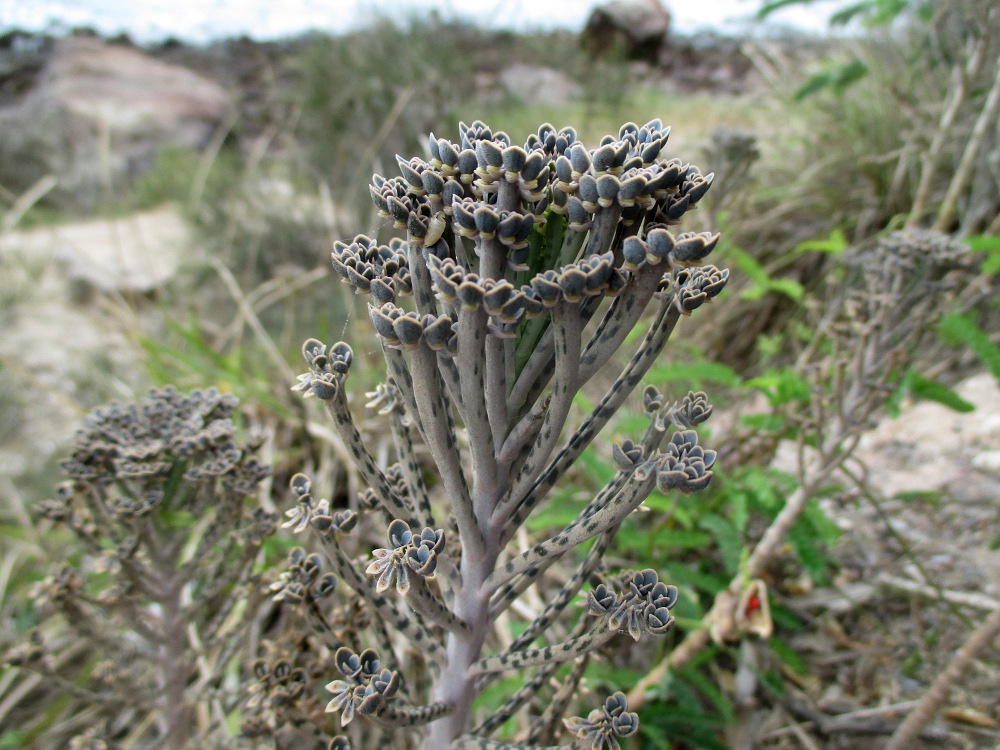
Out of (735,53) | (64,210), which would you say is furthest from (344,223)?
(735,53)

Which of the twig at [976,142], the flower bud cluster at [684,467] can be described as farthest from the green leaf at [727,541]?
the twig at [976,142]

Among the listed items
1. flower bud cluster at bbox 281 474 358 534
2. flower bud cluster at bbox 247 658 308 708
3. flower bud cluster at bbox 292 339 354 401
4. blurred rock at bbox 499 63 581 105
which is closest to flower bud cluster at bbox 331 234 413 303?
flower bud cluster at bbox 292 339 354 401

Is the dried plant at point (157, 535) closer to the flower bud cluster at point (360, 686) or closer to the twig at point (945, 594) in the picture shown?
the flower bud cluster at point (360, 686)

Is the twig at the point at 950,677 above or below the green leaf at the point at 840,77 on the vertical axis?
below

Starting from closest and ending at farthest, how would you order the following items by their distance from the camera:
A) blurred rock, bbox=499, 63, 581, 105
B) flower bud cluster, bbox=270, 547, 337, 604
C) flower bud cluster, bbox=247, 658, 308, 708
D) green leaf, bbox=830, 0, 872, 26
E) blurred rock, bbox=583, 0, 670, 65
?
flower bud cluster, bbox=270, 547, 337, 604 < flower bud cluster, bbox=247, 658, 308, 708 < green leaf, bbox=830, 0, 872, 26 < blurred rock, bbox=499, 63, 581, 105 < blurred rock, bbox=583, 0, 670, 65

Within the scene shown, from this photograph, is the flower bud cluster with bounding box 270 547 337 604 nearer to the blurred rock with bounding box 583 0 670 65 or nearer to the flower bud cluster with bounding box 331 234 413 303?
the flower bud cluster with bounding box 331 234 413 303

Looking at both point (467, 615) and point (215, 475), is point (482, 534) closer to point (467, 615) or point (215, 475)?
point (467, 615)

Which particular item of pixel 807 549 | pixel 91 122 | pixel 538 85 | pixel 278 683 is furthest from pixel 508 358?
pixel 91 122
